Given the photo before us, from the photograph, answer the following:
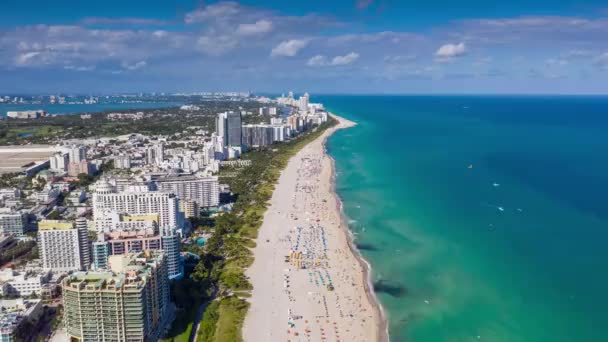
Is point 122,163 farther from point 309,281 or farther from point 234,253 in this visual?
point 309,281

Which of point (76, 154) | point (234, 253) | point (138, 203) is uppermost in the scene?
point (76, 154)

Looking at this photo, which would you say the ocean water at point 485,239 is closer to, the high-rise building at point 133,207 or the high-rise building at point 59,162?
the high-rise building at point 133,207

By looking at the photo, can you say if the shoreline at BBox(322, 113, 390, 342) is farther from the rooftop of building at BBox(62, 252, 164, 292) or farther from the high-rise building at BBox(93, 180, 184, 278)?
the high-rise building at BBox(93, 180, 184, 278)

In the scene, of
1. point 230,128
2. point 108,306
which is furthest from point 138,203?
point 230,128

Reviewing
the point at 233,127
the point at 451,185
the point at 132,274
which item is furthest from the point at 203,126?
the point at 132,274

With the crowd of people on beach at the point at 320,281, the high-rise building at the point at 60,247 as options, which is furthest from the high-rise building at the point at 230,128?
the high-rise building at the point at 60,247

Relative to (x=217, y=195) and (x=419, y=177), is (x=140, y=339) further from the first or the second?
(x=419, y=177)

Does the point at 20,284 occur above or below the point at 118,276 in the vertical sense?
below
